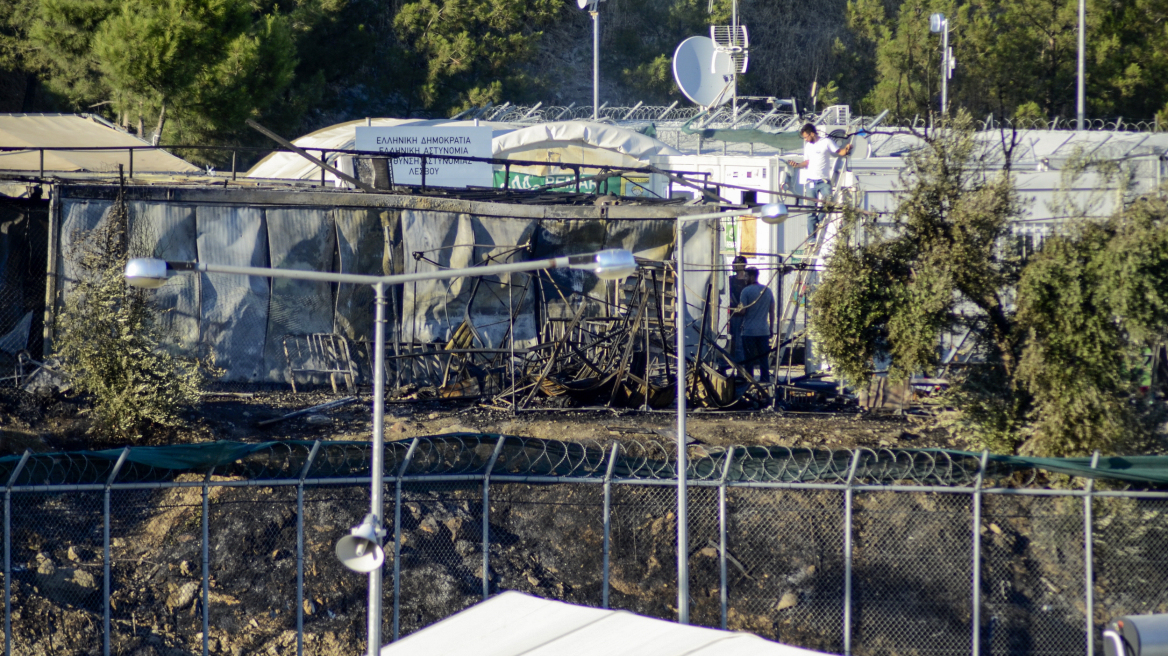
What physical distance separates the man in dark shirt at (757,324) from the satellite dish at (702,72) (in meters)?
12.0

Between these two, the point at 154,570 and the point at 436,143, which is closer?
the point at 154,570

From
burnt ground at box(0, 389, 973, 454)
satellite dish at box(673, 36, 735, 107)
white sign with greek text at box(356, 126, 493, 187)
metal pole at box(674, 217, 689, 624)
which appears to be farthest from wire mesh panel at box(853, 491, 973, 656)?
satellite dish at box(673, 36, 735, 107)

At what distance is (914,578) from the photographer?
9.16 meters

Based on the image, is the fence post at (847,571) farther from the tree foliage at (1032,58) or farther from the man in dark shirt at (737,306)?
the tree foliage at (1032,58)

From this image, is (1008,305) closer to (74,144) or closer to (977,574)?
(977,574)

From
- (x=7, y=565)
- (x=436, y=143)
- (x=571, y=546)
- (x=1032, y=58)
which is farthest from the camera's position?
(x=1032, y=58)

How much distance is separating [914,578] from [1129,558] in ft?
5.76

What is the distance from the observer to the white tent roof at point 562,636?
659cm

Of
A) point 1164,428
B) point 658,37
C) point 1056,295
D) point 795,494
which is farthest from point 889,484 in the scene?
point 658,37

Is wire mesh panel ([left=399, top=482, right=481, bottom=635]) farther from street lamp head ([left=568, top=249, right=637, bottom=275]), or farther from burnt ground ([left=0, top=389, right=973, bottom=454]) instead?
street lamp head ([left=568, top=249, right=637, bottom=275])

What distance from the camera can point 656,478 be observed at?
29.8ft

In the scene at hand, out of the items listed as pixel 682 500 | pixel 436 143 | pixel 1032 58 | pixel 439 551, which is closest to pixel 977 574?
pixel 682 500

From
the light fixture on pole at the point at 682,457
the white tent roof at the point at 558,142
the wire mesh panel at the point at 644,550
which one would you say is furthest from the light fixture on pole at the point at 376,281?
the white tent roof at the point at 558,142

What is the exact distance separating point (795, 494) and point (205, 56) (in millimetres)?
18930
